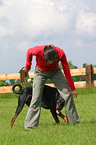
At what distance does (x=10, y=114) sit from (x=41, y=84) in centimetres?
289

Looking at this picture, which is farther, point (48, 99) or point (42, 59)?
point (48, 99)

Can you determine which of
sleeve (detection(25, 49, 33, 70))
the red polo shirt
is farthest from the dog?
sleeve (detection(25, 49, 33, 70))

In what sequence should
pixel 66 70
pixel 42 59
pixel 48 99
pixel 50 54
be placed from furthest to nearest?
pixel 48 99
pixel 66 70
pixel 42 59
pixel 50 54

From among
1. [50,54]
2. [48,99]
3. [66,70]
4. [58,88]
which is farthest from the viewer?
[48,99]

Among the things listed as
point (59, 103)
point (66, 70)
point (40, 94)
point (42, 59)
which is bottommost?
point (59, 103)

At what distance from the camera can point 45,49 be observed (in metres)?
4.46

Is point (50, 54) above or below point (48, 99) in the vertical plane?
above

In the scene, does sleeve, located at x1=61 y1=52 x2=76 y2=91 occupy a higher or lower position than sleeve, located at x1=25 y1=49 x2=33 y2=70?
lower

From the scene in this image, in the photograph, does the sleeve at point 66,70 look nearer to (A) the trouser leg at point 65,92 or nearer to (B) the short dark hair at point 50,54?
(A) the trouser leg at point 65,92

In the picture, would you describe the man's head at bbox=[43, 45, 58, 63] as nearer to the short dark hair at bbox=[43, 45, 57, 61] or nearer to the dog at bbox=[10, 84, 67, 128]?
the short dark hair at bbox=[43, 45, 57, 61]

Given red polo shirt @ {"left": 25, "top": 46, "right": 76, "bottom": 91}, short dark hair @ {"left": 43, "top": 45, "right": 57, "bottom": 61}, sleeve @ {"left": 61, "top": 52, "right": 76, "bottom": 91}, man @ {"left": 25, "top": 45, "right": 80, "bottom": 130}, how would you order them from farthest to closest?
man @ {"left": 25, "top": 45, "right": 80, "bottom": 130}
sleeve @ {"left": 61, "top": 52, "right": 76, "bottom": 91}
red polo shirt @ {"left": 25, "top": 46, "right": 76, "bottom": 91}
short dark hair @ {"left": 43, "top": 45, "right": 57, "bottom": 61}

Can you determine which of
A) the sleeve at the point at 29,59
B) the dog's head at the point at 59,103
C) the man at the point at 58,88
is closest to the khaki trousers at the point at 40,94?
the man at the point at 58,88

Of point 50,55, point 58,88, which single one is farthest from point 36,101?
point 50,55

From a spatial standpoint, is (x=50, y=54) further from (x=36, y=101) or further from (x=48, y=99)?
(x=48, y=99)
